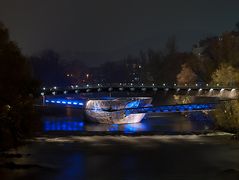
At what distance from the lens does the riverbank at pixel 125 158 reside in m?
22.7

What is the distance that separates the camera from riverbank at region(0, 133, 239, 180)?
22.7m

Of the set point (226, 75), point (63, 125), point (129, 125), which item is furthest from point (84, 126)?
point (226, 75)

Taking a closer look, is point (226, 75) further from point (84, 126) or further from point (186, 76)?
point (84, 126)

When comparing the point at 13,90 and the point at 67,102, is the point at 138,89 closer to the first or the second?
the point at 67,102

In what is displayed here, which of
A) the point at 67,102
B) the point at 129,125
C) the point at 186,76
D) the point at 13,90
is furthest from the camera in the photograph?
the point at 67,102

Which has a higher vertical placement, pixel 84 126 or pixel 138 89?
pixel 138 89

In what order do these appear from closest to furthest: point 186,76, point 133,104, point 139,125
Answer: point 139,125
point 133,104
point 186,76

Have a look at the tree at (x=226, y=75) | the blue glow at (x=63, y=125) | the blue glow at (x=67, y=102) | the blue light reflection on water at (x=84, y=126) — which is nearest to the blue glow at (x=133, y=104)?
the blue light reflection on water at (x=84, y=126)

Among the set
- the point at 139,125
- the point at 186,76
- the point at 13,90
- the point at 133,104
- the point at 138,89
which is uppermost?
the point at 186,76

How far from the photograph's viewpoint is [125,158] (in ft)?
91.2

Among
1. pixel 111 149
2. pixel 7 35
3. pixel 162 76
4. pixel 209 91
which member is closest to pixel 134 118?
pixel 209 91

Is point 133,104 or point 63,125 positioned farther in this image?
point 133,104

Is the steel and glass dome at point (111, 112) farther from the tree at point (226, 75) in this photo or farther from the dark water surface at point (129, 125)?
the tree at point (226, 75)

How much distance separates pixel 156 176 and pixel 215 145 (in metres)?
10.8
